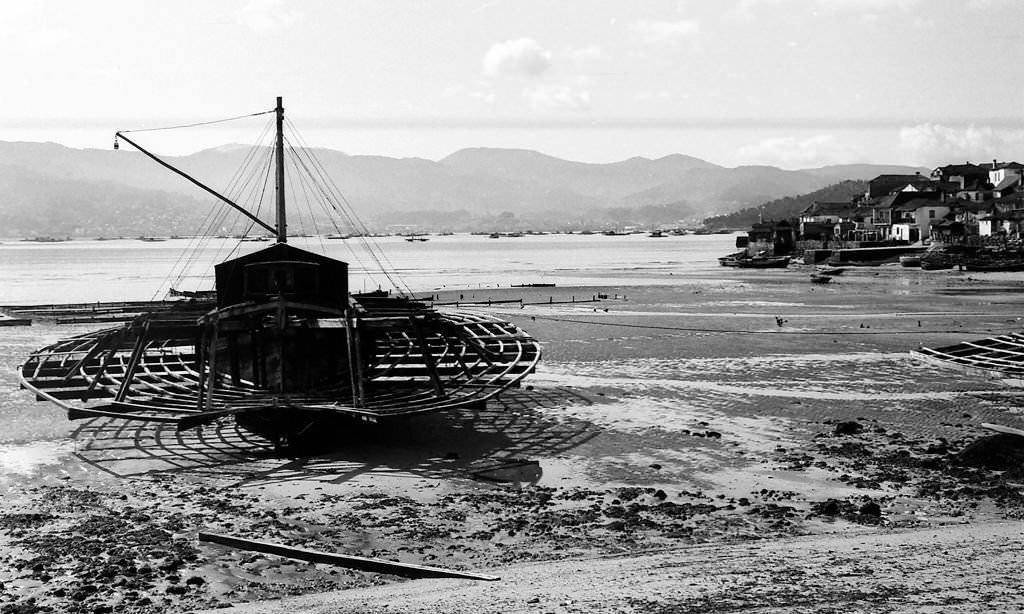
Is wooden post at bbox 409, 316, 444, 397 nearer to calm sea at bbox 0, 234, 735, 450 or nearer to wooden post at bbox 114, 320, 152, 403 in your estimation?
wooden post at bbox 114, 320, 152, 403

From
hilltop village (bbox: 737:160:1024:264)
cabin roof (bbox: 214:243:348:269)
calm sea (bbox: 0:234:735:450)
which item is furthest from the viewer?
hilltop village (bbox: 737:160:1024:264)

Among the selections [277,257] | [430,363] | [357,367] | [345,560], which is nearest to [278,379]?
[357,367]

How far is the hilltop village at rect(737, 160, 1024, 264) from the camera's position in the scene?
10881cm

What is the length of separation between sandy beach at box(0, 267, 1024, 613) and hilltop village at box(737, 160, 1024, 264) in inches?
3127

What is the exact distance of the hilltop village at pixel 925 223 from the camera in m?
109

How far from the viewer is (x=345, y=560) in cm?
1506

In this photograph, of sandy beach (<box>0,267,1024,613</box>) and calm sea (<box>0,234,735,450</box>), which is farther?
calm sea (<box>0,234,735,450</box>)

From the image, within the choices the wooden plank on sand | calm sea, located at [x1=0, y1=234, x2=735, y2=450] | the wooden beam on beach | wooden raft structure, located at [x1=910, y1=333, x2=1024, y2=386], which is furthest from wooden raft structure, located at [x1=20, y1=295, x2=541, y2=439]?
wooden raft structure, located at [x1=910, y1=333, x2=1024, y2=386]

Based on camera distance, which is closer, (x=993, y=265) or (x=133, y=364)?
(x=133, y=364)

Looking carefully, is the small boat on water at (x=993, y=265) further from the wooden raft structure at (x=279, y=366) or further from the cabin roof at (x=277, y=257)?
the cabin roof at (x=277, y=257)

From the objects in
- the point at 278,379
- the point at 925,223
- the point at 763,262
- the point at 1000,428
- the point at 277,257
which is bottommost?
the point at 1000,428

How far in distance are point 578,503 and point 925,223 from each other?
117 m

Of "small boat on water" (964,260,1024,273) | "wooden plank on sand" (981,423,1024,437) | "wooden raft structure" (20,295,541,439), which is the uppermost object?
"small boat on water" (964,260,1024,273)

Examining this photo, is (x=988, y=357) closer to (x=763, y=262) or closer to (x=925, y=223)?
(x=763, y=262)
